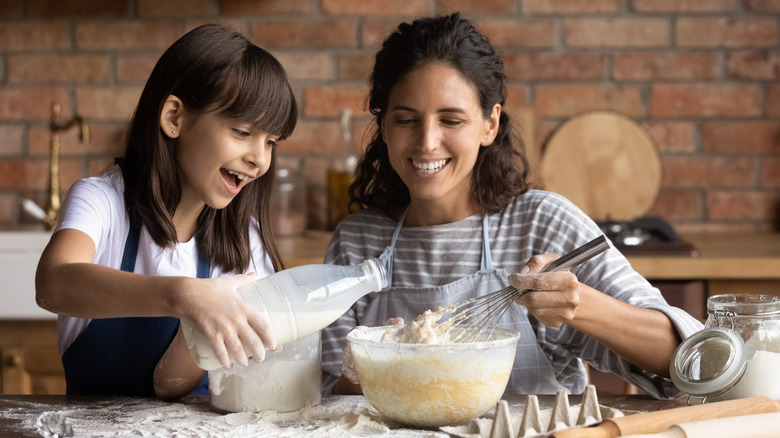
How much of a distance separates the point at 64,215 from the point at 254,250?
0.36 metres

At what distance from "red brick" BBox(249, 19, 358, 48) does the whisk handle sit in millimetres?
1569

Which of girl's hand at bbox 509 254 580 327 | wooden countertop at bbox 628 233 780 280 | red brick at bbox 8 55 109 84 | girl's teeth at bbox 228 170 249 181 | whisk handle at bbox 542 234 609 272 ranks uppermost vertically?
red brick at bbox 8 55 109 84

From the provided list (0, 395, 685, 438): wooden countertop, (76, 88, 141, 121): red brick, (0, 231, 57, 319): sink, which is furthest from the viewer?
(76, 88, 141, 121): red brick

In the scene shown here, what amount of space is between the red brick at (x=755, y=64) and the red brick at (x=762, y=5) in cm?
12

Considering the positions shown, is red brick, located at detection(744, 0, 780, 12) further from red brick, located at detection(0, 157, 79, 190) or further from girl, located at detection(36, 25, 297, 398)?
red brick, located at detection(0, 157, 79, 190)

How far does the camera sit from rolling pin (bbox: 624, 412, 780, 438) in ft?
2.70

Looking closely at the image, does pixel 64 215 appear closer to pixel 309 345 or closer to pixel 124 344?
pixel 124 344

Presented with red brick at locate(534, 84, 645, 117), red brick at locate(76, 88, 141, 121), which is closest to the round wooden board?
red brick at locate(534, 84, 645, 117)

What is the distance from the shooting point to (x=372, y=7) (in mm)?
2453

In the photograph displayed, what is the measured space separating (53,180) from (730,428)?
210cm

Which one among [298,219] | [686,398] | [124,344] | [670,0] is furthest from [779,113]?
[124,344]

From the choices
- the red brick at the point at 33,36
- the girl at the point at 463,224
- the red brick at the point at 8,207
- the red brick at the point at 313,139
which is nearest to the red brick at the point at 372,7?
the red brick at the point at 313,139

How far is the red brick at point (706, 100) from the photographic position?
242 centimetres

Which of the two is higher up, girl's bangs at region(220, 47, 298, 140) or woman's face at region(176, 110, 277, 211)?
girl's bangs at region(220, 47, 298, 140)
